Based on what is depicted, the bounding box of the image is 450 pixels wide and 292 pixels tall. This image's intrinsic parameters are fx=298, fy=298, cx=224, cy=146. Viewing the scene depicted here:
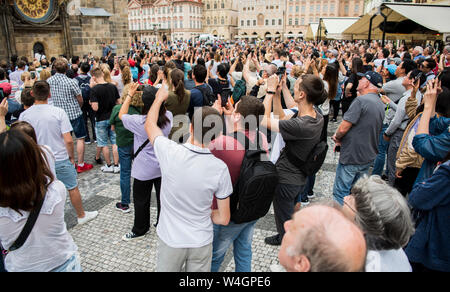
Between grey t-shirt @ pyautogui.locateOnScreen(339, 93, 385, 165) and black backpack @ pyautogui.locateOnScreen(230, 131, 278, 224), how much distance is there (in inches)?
66.8

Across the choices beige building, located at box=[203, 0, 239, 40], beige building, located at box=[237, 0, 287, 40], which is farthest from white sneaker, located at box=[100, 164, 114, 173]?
beige building, located at box=[203, 0, 239, 40]

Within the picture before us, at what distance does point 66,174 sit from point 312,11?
91.6m

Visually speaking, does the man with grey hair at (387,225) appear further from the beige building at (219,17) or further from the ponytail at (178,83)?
the beige building at (219,17)

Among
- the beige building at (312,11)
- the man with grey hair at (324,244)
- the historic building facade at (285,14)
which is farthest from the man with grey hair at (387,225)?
the historic building facade at (285,14)

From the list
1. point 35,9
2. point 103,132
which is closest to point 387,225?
point 103,132

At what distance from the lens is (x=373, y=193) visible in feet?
5.01

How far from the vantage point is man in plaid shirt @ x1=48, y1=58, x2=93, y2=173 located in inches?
213

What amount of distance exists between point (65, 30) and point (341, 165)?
1473 cm

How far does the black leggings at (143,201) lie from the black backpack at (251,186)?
146 centimetres

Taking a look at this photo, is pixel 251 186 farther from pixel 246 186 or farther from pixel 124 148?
pixel 124 148

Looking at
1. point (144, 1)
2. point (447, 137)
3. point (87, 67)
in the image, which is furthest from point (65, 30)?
point (144, 1)

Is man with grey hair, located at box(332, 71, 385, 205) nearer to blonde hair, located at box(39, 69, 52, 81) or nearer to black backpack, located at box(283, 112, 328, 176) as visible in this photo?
black backpack, located at box(283, 112, 328, 176)

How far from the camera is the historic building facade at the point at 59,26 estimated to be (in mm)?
11953
